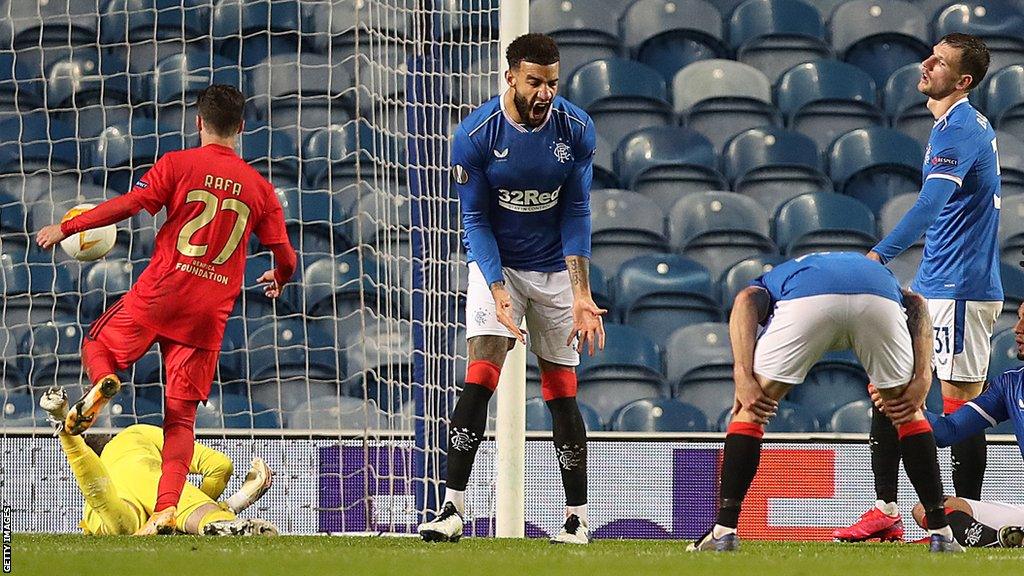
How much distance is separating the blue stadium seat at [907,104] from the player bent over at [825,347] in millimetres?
5325

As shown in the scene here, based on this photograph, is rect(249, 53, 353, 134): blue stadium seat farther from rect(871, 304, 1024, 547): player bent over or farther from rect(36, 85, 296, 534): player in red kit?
rect(871, 304, 1024, 547): player bent over

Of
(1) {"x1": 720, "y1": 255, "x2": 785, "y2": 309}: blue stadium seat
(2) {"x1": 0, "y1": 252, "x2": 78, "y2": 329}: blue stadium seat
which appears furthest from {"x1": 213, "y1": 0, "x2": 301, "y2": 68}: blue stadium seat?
(1) {"x1": 720, "y1": 255, "x2": 785, "y2": 309}: blue stadium seat

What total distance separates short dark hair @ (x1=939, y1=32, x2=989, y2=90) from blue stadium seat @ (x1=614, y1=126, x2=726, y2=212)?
3695 millimetres

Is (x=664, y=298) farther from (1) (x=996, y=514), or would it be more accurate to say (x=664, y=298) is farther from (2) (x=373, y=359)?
(1) (x=996, y=514)

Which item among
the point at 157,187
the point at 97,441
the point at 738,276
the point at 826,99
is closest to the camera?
the point at 157,187

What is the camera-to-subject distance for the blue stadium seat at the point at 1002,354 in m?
7.70

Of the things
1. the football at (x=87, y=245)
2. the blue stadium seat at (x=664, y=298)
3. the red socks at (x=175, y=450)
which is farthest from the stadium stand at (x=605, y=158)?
the red socks at (x=175, y=450)

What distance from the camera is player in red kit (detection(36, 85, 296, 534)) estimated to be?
15.6 ft

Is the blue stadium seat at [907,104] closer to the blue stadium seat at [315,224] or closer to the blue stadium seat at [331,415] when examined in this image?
the blue stadium seat at [315,224]

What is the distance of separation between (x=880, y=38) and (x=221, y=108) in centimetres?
567

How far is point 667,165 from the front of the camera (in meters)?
8.65

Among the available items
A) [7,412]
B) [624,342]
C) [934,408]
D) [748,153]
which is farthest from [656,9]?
[7,412]

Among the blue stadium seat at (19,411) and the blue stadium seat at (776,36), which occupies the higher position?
the blue stadium seat at (776,36)

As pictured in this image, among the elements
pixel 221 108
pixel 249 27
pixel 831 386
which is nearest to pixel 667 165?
pixel 831 386
